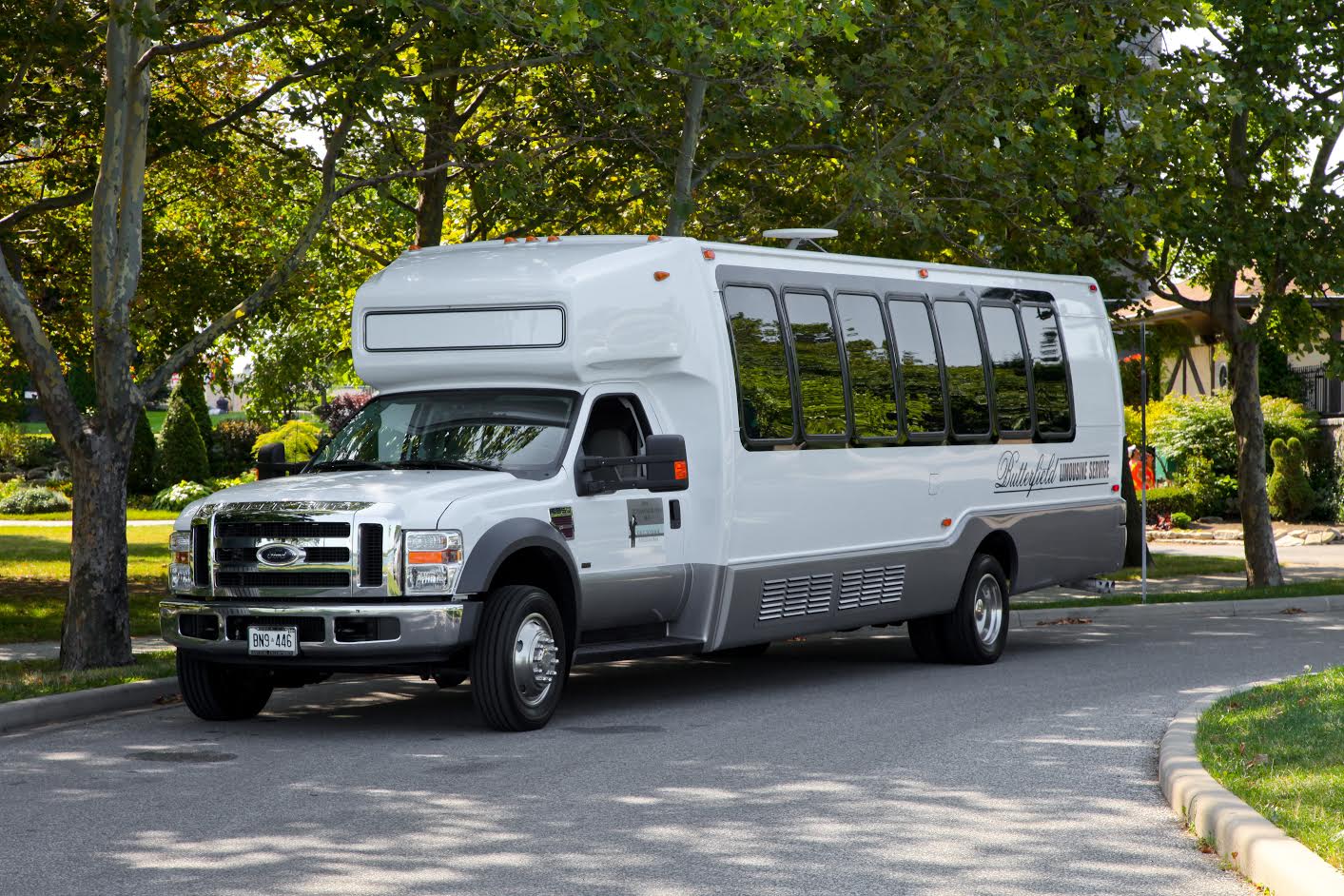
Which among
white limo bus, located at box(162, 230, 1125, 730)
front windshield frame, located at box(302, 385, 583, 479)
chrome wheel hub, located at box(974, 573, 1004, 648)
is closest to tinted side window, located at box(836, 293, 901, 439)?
white limo bus, located at box(162, 230, 1125, 730)

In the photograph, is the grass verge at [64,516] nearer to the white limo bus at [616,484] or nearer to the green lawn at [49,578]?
the green lawn at [49,578]

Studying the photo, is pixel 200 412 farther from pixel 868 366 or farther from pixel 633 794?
pixel 633 794

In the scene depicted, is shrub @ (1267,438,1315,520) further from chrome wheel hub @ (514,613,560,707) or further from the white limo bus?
chrome wheel hub @ (514,613,560,707)

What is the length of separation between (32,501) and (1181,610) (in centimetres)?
2676

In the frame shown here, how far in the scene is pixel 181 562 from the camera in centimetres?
1083

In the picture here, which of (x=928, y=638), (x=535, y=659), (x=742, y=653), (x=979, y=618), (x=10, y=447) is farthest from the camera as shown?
(x=10, y=447)

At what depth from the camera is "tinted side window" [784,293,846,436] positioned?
42.5 feet

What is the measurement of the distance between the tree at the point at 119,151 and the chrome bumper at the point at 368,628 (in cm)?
371

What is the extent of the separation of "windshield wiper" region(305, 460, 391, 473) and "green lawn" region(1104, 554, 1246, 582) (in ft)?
48.7

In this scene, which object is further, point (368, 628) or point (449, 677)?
point (449, 677)

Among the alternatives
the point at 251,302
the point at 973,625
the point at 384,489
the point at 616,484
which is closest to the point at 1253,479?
the point at 973,625

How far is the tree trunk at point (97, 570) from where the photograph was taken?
13555 millimetres

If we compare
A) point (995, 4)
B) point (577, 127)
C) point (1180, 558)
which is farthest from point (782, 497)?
point (1180, 558)

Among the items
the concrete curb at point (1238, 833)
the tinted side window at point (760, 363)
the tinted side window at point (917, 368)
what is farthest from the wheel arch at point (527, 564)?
the tinted side window at point (917, 368)
